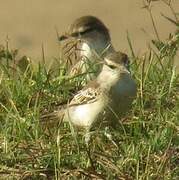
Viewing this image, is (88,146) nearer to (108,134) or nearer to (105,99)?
(108,134)

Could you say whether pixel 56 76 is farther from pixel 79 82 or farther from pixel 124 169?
pixel 124 169

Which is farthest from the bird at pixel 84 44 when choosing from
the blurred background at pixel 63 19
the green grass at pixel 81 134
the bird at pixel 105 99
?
the blurred background at pixel 63 19

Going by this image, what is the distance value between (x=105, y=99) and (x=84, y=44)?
2359mm

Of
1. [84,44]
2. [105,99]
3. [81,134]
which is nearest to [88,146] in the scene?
[81,134]

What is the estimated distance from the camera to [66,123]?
9.13 meters

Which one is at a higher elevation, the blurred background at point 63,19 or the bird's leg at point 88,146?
the bird's leg at point 88,146

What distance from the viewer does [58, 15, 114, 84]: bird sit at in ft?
34.7

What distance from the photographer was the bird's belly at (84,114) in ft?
29.7

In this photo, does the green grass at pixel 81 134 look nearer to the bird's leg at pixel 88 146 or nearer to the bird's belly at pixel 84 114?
the bird's leg at pixel 88 146

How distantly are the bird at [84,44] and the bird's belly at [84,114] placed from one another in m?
0.93

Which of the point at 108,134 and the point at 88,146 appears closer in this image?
the point at 88,146

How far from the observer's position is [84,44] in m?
11.4

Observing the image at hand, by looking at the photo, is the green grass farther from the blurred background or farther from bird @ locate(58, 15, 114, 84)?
the blurred background

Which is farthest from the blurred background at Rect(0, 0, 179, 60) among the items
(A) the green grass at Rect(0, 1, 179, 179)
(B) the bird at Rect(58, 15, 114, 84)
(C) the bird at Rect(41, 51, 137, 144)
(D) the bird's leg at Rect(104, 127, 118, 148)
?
(D) the bird's leg at Rect(104, 127, 118, 148)
